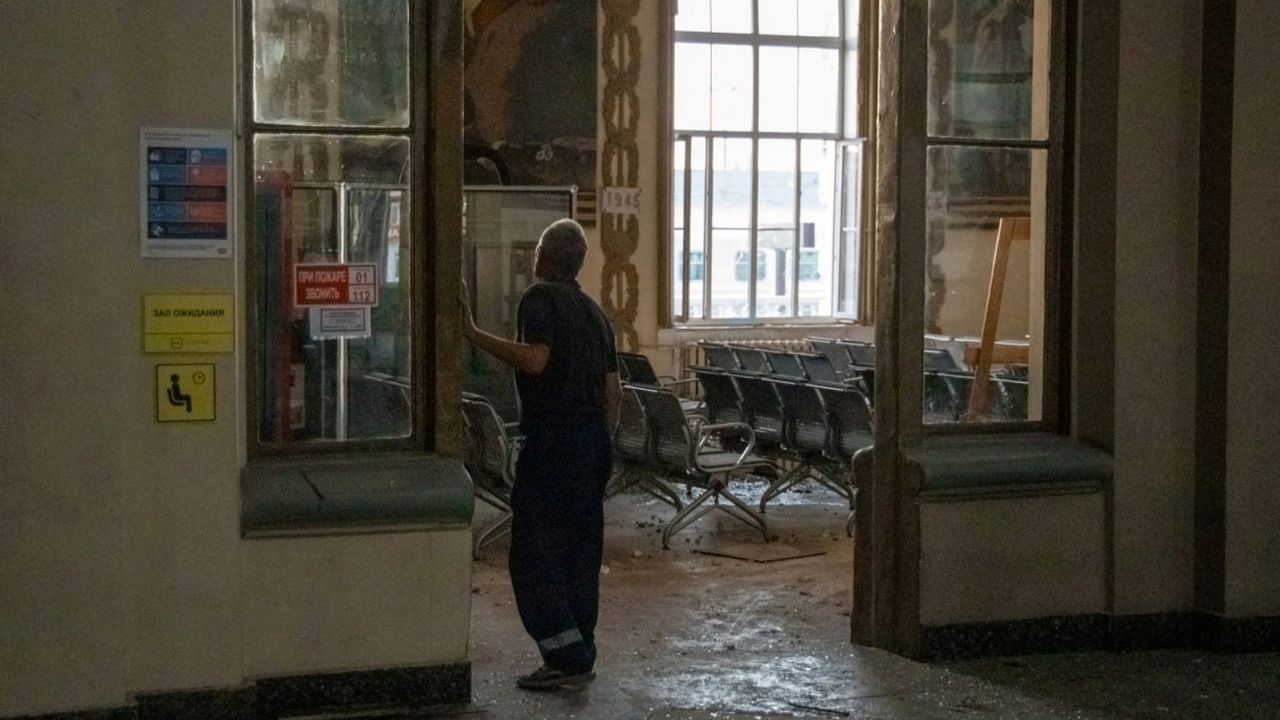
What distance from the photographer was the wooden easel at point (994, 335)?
6730 millimetres

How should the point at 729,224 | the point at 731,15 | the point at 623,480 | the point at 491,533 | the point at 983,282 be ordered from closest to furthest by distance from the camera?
1. the point at 983,282
2. the point at 491,533
3. the point at 623,480
4. the point at 731,15
5. the point at 729,224

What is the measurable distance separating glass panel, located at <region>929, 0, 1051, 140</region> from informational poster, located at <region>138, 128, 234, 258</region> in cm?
270

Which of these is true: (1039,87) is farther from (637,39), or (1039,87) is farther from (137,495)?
(637,39)

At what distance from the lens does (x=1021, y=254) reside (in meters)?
6.73

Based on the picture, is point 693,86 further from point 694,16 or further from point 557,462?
point 557,462

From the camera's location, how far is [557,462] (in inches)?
228

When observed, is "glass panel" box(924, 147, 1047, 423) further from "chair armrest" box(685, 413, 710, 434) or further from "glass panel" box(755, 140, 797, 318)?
"glass panel" box(755, 140, 797, 318)

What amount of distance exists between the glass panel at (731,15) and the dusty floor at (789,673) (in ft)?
29.8

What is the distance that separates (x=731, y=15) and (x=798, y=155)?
148cm

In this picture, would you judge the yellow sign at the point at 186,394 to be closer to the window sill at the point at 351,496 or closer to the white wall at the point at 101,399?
the white wall at the point at 101,399

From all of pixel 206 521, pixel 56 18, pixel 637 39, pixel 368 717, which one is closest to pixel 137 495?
pixel 206 521

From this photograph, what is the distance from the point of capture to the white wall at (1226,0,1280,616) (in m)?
6.46

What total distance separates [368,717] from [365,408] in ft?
3.32

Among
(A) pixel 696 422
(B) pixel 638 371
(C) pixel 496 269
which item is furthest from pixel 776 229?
(A) pixel 696 422
